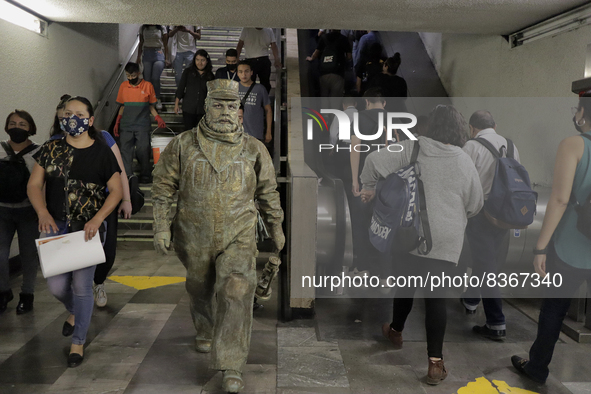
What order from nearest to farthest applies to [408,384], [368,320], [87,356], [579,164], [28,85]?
[579,164]
[408,384]
[87,356]
[368,320]
[28,85]

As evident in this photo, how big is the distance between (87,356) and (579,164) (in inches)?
148

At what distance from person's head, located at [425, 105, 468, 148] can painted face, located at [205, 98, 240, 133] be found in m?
1.41

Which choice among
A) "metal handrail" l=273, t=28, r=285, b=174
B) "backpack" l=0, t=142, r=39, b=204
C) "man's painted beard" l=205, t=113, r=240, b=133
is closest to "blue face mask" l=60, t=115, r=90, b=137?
"man's painted beard" l=205, t=113, r=240, b=133

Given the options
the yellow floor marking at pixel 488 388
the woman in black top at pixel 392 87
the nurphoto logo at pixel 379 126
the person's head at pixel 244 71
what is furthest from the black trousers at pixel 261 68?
the yellow floor marking at pixel 488 388

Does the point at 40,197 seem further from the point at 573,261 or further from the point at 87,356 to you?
the point at 573,261

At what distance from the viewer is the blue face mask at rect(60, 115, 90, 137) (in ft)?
11.9

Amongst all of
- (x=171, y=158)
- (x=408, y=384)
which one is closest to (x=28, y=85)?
(x=171, y=158)

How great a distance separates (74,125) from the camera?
365 cm

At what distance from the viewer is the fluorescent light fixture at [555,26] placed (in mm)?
5402

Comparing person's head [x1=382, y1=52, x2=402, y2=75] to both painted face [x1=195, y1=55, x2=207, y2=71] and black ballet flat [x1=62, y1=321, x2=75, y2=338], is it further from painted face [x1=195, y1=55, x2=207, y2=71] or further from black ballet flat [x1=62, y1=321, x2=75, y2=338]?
black ballet flat [x1=62, y1=321, x2=75, y2=338]

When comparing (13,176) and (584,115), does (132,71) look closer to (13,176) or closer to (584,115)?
(13,176)

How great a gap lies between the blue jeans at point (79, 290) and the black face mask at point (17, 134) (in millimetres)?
1261

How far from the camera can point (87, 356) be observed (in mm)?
3840

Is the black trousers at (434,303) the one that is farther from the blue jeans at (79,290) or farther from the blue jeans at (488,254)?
the blue jeans at (79,290)
